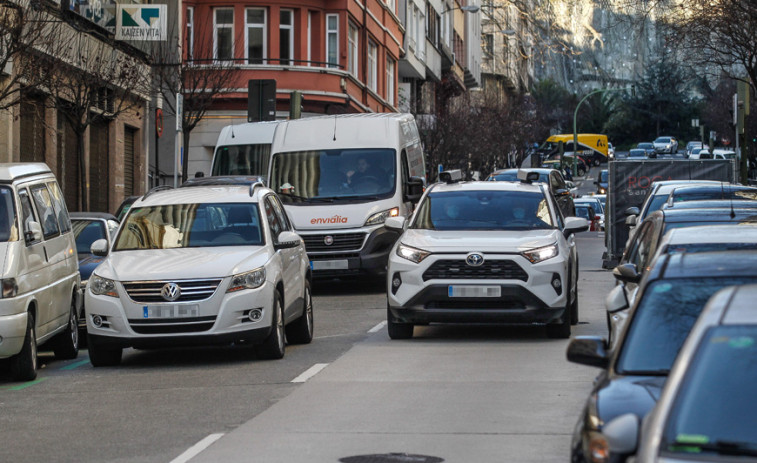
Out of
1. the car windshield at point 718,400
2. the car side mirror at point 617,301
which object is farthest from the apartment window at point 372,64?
the car windshield at point 718,400

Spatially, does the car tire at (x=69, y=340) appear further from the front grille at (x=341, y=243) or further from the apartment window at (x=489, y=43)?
the apartment window at (x=489, y=43)

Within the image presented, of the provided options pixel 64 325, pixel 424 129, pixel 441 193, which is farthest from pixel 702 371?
pixel 424 129

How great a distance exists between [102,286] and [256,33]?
31.4 m

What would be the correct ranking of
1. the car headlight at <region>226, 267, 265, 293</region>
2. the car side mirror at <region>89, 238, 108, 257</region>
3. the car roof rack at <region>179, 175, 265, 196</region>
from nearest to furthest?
the car headlight at <region>226, 267, 265, 293</region>
the car side mirror at <region>89, 238, 108, 257</region>
the car roof rack at <region>179, 175, 265, 196</region>

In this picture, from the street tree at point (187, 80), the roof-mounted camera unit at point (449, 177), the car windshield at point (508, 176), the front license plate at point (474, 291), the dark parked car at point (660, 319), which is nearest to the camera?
the dark parked car at point (660, 319)

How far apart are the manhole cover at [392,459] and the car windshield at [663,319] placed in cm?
212

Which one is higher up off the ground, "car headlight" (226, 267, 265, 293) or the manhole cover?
"car headlight" (226, 267, 265, 293)

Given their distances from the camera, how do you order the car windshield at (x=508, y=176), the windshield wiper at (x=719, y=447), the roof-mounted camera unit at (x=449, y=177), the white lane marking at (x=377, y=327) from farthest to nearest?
the car windshield at (x=508, y=176)
the roof-mounted camera unit at (x=449, y=177)
the white lane marking at (x=377, y=327)
the windshield wiper at (x=719, y=447)

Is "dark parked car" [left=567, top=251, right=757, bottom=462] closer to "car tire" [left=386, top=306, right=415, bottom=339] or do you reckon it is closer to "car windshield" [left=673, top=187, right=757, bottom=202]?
"car tire" [left=386, top=306, right=415, bottom=339]

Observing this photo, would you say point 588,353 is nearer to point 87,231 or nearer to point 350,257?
point 87,231

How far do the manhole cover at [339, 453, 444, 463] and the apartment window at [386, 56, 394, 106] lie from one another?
49412mm

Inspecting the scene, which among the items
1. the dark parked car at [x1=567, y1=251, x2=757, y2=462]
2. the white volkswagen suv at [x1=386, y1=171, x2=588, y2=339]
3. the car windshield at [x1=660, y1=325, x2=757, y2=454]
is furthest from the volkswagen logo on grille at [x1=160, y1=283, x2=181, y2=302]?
the car windshield at [x1=660, y1=325, x2=757, y2=454]

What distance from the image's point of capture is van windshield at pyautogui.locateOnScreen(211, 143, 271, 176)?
26500mm

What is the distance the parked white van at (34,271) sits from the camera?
509 inches
